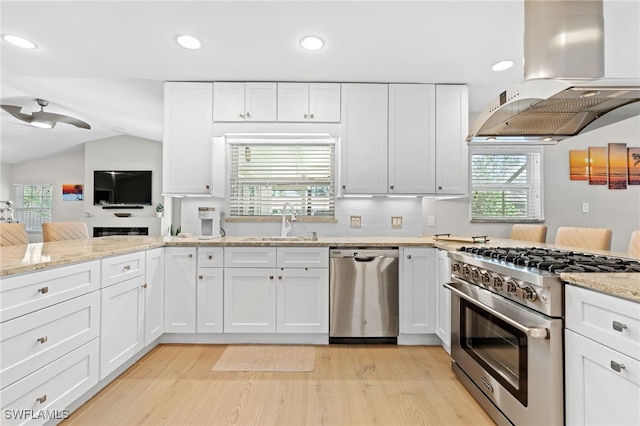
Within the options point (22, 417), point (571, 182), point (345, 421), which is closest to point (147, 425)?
point (22, 417)

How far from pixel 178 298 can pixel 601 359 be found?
2659 millimetres

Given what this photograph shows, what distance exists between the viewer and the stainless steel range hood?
1407mm

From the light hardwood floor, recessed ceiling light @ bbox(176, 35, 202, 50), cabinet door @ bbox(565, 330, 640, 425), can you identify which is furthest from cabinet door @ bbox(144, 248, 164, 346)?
cabinet door @ bbox(565, 330, 640, 425)

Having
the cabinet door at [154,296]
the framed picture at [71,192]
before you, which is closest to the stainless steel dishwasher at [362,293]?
the cabinet door at [154,296]

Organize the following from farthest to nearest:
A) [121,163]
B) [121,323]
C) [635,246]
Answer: [121,163]
[635,246]
[121,323]

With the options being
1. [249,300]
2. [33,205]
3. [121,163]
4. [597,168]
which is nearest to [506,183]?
[597,168]

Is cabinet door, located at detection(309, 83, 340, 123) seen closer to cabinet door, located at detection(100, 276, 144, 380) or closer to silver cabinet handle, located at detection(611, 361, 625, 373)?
cabinet door, located at detection(100, 276, 144, 380)

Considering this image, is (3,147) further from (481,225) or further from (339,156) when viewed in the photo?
(481,225)

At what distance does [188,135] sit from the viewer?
2.99 m

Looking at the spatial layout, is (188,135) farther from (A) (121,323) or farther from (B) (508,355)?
(B) (508,355)

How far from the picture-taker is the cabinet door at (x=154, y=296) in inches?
93.8

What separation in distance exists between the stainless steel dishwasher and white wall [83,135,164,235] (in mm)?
6010

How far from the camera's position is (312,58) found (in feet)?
8.35

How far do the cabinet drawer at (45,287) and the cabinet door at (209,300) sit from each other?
34.1 inches
